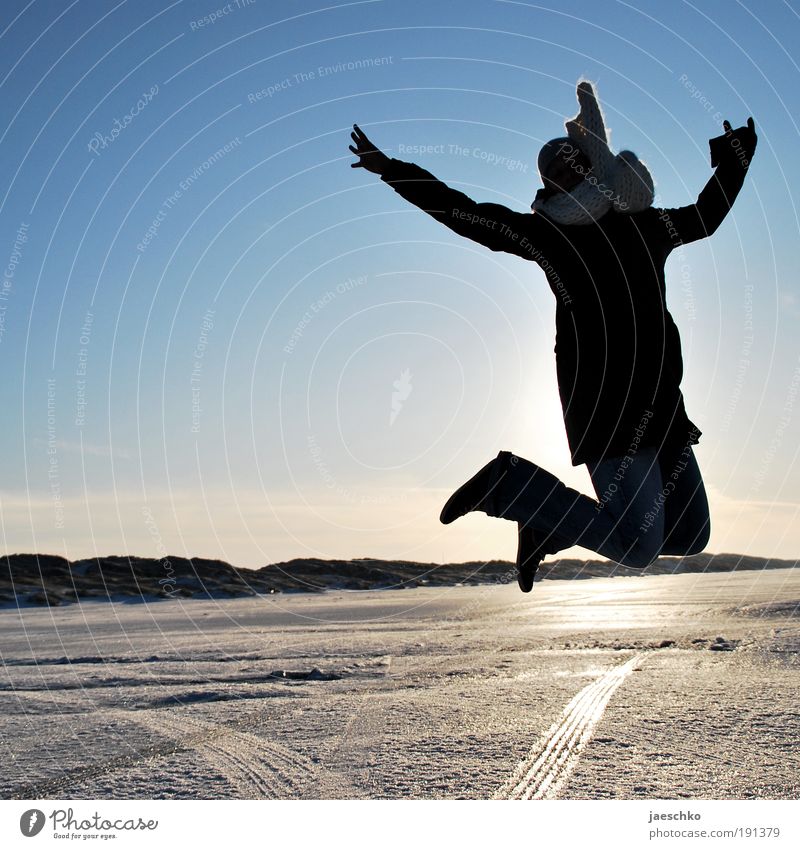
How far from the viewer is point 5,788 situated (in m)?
6.72

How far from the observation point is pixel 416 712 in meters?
8.81

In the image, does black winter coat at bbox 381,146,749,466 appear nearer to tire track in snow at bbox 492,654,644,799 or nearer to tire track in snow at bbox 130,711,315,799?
tire track in snow at bbox 492,654,644,799

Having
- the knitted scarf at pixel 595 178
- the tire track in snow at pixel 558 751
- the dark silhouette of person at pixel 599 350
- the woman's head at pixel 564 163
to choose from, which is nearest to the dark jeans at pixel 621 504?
the dark silhouette of person at pixel 599 350

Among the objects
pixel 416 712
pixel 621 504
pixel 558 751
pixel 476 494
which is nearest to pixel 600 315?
pixel 621 504

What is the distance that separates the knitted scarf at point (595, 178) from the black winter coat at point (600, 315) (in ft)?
0.47

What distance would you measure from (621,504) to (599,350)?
0.78m

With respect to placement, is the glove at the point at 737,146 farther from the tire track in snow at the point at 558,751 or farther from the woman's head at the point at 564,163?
the tire track in snow at the point at 558,751

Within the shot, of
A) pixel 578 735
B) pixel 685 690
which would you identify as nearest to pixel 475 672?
pixel 685 690

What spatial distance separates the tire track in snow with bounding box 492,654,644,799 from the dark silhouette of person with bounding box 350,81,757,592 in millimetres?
2056

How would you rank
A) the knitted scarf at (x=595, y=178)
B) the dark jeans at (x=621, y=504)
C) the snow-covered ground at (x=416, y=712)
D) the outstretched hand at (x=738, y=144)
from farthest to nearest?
the snow-covered ground at (x=416, y=712) < the outstretched hand at (x=738, y=144) < the dark jeans at (x=621, y=504) < the knitted scarf at (x=595, y=178)

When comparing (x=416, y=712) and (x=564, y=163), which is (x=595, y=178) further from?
(x=416, y=712)

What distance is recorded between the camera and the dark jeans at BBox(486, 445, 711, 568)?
4695mm

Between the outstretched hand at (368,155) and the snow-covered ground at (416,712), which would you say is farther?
the snow-covered ground at (416,712)

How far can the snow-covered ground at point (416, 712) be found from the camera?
6.45 metres
